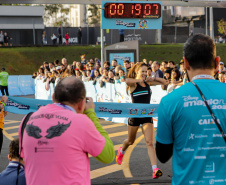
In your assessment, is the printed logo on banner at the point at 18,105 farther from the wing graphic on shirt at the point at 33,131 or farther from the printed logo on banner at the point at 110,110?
the wing graphic on shirt at the point at 33,131

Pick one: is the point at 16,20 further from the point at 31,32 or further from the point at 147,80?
the point at 147,80

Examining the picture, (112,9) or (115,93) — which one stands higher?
(112,9)

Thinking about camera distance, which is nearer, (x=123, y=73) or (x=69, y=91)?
(x=69, y=91)

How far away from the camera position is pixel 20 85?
31562 mm

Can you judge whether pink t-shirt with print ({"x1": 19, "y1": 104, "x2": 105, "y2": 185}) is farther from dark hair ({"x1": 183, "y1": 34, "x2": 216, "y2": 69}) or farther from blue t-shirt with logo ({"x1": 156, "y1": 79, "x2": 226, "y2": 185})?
dark hair ({"x1": 183, "y1": 34, "x2": 216, "y2": 69})

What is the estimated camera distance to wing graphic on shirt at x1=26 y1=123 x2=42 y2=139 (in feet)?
9.66

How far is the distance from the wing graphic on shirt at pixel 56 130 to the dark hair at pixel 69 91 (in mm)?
241

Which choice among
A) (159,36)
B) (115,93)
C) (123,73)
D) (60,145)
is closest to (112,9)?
(123,73)

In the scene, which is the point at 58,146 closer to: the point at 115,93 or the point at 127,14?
the point at 115,93

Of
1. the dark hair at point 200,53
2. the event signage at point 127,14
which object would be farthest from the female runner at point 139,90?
the event signage at point 127,14

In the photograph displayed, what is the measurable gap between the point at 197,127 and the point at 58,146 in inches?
33.6

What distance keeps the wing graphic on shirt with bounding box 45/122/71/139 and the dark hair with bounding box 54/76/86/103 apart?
241 millimetres

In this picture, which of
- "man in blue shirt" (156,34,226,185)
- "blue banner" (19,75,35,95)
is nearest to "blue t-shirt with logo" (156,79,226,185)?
"man in blue shirt" (156,34,226,185)

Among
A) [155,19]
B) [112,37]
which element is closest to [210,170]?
[155,19]
